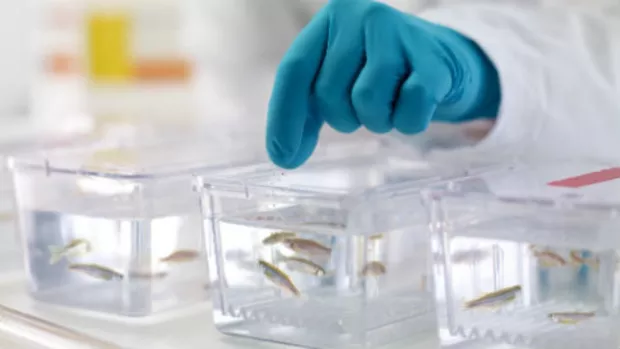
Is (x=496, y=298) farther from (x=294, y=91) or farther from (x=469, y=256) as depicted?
(x=294, y=91)

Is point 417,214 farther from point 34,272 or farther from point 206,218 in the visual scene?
point 34,272

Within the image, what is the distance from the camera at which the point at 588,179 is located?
0.58m

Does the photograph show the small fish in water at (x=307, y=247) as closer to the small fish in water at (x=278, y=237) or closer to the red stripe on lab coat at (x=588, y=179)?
the small fish in water at (x=278, y=237)

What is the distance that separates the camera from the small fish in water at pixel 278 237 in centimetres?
58

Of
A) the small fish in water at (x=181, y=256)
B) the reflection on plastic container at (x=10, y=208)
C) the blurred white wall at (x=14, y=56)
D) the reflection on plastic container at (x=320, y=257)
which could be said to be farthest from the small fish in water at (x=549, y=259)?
the blurred white wall at (x=14, y=56)

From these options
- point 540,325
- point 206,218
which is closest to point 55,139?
point 206,218

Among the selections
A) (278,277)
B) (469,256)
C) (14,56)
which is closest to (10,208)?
(278,277)

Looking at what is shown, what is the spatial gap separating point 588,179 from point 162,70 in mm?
1277

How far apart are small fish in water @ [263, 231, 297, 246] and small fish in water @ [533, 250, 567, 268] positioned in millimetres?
168

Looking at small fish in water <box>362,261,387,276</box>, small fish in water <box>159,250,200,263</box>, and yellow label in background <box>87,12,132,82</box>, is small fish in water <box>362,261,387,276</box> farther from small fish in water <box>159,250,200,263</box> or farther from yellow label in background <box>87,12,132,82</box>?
yellow label in background <box>87,12,132,82</box>

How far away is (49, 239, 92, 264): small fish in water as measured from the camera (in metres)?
0.70

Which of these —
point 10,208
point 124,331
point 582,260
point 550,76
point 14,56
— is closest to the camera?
point 582,260

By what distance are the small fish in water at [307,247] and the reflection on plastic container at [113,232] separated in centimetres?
14

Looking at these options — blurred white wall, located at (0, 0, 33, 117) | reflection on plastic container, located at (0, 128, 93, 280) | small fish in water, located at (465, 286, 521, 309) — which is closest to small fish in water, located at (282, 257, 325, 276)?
small fish in water, located at (465, 286, 521, 309)
